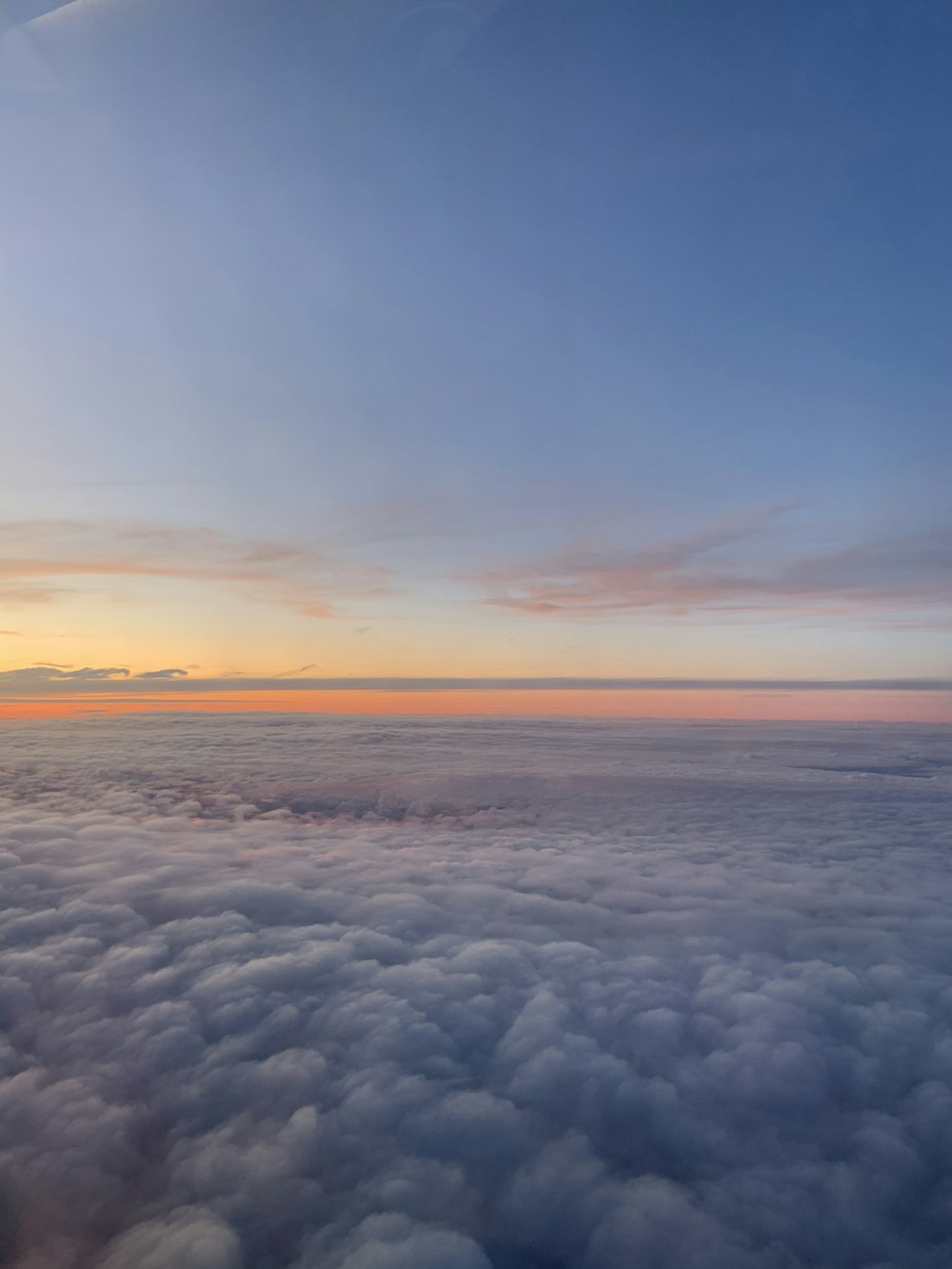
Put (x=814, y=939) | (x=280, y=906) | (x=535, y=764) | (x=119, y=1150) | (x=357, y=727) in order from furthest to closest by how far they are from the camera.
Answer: (x=357, y=727) < (x=535, y=764) < (x=280, y=906) < (x=814, y=939) < (x=119, y=1150)

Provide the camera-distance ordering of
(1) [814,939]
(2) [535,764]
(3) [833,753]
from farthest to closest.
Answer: (3) [833,753] < (2) [535,764] < (1) [814,939]

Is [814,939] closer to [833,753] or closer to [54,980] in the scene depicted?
[54,980]

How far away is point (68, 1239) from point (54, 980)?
5.47m

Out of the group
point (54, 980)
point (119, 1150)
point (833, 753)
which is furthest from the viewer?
point (833, 753)

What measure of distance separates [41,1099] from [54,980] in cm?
319

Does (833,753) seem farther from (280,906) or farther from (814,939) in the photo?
(280,906)

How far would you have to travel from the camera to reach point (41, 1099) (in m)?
8.16

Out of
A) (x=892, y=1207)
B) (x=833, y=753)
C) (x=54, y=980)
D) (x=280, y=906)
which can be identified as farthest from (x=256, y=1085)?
(x=833, y=753)

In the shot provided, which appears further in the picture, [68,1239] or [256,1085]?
[256,1085]

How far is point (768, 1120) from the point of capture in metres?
7.76

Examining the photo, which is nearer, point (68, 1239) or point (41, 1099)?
point (68, 1239)

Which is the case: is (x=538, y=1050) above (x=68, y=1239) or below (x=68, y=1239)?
above

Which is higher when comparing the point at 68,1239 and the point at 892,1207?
the point at 892,1207

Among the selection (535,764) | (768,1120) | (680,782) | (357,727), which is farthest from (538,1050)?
(357,727)
